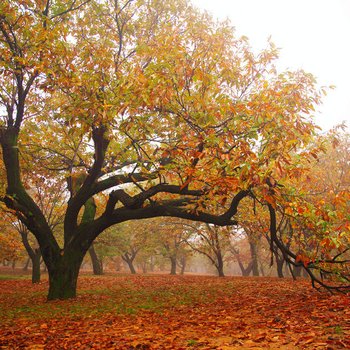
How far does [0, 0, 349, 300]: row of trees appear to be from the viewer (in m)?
7.05

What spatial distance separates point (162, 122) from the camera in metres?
11.1

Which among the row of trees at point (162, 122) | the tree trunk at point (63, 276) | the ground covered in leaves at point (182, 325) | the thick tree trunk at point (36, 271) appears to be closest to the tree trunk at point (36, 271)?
the thick tree trunk at point (36, 271)

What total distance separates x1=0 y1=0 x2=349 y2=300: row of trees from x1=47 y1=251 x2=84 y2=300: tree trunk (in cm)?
4

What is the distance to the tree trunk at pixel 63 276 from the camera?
40.5 feet

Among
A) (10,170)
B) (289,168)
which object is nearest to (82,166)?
(10,170)

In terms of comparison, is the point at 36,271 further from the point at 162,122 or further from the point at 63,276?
the point at 162,122

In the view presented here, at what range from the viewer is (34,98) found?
14.2 meters

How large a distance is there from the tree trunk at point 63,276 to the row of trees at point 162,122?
0.04m

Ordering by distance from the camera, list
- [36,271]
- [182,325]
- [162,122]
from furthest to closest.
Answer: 1. [36,271]
2. [162,122]
3. [182,325]

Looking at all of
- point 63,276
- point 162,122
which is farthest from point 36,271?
point 162,122

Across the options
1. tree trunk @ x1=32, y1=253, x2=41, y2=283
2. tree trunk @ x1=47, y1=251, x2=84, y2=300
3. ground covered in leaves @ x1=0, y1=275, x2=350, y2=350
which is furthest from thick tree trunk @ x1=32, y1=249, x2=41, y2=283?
ground covered in leaves @ x1=0, y1=275, x2=350, y2=350

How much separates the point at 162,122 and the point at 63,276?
770cm

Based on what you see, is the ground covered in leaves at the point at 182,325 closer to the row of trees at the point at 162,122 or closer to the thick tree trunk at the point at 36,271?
the row of trees at the point at 162,122

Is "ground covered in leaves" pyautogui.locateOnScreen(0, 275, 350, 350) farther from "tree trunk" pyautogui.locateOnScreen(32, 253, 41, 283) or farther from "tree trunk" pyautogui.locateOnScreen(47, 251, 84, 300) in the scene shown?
"tree trunk" pyautogui.locateOnScreen(32, 253, 41, 283)
